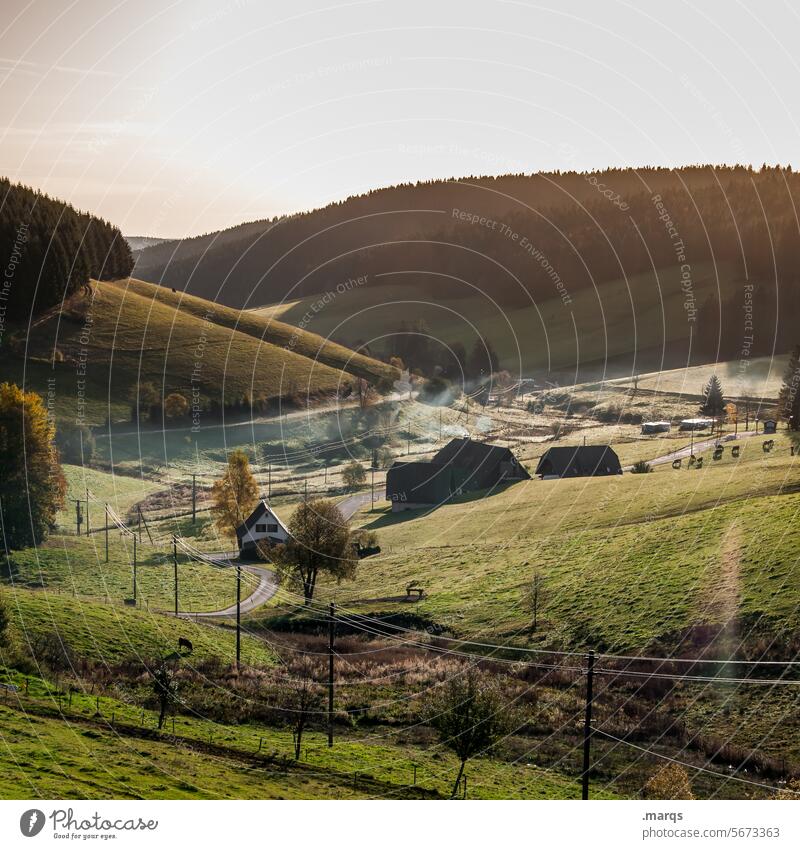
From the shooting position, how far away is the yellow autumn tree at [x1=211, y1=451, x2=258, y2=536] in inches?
2872

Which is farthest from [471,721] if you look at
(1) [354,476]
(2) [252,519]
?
(1) [354,476]

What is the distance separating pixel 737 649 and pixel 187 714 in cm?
2459

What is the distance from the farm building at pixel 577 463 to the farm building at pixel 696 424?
31.7 m

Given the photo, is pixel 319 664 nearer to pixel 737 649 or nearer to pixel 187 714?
pixel 187 714

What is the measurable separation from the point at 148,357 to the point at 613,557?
74739mm

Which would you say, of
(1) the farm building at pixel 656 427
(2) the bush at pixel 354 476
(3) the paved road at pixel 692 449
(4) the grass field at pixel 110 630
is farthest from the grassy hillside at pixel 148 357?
(4) the grass field at pixel 110 630

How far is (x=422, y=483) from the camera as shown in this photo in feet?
283

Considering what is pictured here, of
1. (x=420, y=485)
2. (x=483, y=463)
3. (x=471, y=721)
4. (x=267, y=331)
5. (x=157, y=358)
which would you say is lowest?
(x=471, y=721)

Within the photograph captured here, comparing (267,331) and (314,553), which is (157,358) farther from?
(314,553)

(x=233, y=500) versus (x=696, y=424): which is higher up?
(x=696, y=424)

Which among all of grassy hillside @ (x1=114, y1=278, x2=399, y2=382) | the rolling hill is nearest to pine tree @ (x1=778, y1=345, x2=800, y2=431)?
the rolling hill

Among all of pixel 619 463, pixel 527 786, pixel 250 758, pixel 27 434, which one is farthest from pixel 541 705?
pixel 619 463

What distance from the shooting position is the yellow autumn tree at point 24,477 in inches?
2515

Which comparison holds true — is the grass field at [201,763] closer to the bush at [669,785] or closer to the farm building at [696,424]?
the bush at [669,785]
